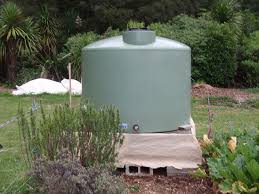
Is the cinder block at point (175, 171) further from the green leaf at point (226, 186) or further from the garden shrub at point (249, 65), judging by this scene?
the garden shrub at point (249, 65)

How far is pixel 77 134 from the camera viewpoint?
189 inches

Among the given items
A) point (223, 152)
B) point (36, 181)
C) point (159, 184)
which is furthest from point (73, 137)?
point (223, 152)

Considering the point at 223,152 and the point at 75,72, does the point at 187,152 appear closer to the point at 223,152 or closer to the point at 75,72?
the point at 223,152

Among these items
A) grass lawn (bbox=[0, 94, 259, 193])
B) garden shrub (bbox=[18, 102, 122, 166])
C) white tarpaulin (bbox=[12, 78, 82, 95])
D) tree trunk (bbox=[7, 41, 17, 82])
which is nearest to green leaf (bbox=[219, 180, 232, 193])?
garden shrub (bbox=[18, 102, 122, 166])

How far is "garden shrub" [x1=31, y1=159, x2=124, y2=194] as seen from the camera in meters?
4.03

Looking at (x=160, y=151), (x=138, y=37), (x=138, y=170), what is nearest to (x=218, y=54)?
(x=138, y=37)

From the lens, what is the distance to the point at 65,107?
473 centimetres

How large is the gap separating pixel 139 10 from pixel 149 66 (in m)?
17.3

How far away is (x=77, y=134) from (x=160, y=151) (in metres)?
1.10

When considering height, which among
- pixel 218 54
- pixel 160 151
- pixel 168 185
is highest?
pixel 218 54

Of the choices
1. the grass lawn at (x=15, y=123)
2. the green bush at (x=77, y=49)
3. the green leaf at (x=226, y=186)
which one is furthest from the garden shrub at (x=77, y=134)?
the green bush at (x=77, y=49)

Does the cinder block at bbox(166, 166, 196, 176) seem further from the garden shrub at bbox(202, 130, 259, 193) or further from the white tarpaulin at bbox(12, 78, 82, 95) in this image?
the white tarpaulin at bbox(12, 78, 82, 95)

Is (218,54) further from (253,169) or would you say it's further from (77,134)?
(253,169)

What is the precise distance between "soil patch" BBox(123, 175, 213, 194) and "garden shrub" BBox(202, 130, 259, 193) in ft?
0.97
